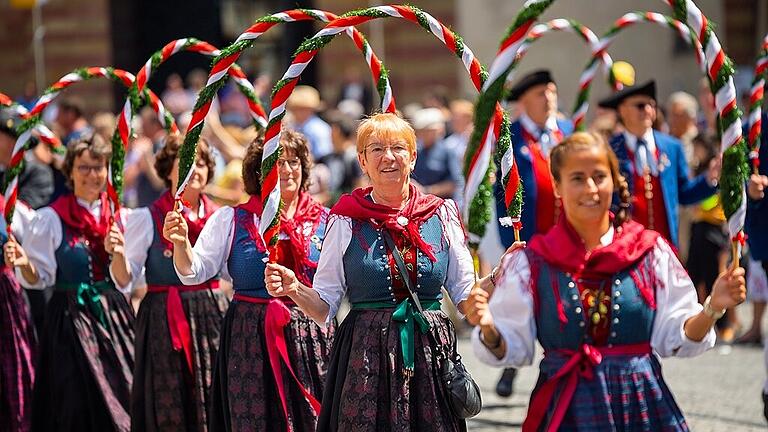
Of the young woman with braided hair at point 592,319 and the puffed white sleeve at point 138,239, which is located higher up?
the puffed white sleeve at point 138,239

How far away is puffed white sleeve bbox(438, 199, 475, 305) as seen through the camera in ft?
16.7

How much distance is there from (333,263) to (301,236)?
680mm

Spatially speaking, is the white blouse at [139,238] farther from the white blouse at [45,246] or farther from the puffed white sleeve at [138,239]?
the white blouse at [45,246]

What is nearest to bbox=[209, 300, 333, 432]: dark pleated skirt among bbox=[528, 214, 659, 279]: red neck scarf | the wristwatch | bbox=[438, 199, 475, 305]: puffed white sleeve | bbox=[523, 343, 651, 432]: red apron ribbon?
bbox=[438, 199, 475, 305]: puffed white sleeve

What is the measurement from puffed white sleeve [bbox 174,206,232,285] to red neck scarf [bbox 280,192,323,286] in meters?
0.25

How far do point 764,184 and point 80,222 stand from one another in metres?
3.44

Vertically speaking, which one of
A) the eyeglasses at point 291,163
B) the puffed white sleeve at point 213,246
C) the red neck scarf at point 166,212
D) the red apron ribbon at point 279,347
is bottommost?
the red apron ribbon at point 279,347

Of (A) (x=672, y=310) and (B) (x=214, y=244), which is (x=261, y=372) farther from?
(A) (x=672, y=310)

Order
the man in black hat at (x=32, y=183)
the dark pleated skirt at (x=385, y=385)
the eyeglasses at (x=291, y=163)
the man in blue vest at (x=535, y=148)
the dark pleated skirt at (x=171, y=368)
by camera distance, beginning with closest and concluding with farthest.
Result: the dark pleated skirt at (x=385, y=385)
the eyeglasses at (x=291, y=163)
the dark pleated skirt at (x=171, y=368)
the man in blue vest at (x=535, y=148)
the man in black hat at (x=32, y=183)

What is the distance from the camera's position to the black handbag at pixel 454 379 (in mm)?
4797

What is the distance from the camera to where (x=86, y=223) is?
6727mm

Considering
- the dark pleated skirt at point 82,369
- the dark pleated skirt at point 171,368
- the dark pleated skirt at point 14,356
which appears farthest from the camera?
the dark pleated skirt at point 14,356

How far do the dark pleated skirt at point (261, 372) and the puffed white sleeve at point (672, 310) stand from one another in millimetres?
1868

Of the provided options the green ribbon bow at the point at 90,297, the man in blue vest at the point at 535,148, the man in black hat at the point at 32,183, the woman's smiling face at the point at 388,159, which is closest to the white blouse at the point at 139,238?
the green ribbon bow at the point at 90,297
